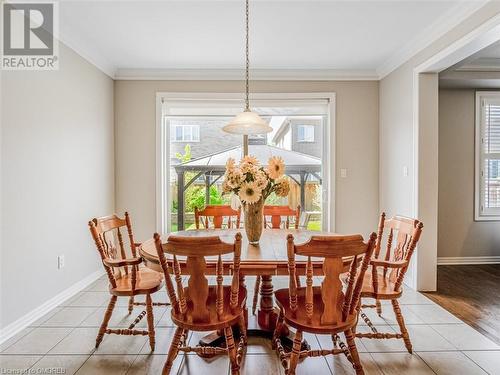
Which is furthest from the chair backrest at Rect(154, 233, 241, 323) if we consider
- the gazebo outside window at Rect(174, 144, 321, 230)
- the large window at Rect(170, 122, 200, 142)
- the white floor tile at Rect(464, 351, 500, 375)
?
the large window at Rect(170, 122, 200, 142)

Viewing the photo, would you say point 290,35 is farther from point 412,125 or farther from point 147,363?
point 147,363

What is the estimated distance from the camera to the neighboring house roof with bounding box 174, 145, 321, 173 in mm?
4355

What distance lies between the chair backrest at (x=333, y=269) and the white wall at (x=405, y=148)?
6.41 ft

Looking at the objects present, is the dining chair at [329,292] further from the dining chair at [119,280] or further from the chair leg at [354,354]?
the dining chair at [119,280]

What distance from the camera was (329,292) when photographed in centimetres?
160

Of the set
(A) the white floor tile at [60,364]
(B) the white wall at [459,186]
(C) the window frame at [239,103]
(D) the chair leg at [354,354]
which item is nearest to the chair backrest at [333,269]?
(D) the chair leg at [354,354]

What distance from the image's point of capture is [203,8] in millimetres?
2627

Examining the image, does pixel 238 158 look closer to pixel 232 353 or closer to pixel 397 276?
pixel 397 276

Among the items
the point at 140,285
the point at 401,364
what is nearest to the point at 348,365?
the point at 401,364

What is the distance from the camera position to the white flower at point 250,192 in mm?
2105

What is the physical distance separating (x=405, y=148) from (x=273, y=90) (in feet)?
5.80

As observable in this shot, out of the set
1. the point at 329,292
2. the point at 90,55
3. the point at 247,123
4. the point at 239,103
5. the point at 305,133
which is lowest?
the point at 329,292

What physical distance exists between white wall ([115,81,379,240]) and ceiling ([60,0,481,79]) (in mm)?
151

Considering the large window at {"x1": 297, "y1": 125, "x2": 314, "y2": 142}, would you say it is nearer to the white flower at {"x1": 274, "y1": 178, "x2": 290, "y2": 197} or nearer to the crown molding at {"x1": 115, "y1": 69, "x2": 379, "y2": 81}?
the crown molding at {"x1": 115, "y1": 69, "x2": 379, "y2": 81}
